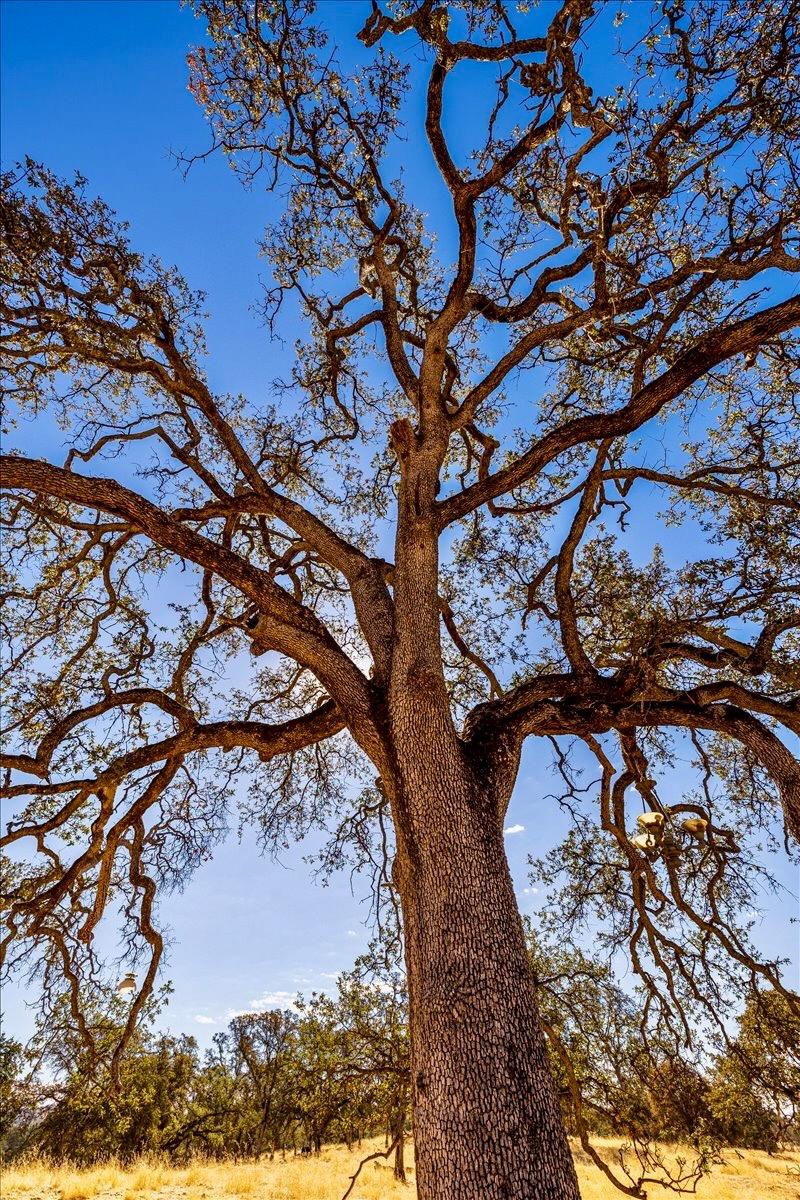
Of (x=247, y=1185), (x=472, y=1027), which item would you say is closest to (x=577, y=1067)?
(x=472, y=1027)

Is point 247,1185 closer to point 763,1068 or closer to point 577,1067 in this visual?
point 577,1067

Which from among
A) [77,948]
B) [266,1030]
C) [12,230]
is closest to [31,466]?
[12,230]

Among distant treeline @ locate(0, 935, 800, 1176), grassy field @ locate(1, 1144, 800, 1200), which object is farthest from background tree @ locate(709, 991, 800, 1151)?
grassy field @ locate(1, 1144, 800, 1200)

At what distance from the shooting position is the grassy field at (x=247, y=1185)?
9.66m

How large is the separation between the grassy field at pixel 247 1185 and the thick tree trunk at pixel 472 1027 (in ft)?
28.0

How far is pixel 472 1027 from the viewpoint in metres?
2.90

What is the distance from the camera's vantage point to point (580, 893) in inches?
299

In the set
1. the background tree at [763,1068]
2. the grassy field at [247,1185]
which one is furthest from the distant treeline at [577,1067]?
the grassy field at [247,1185]

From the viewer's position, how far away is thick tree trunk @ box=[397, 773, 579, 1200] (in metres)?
2.55

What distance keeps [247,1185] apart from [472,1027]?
13.0 metres

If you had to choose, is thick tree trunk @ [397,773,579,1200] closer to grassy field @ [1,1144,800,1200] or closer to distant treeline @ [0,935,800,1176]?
distant treeline @ [0,935,800,1176]

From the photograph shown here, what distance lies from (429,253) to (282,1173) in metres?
19.0

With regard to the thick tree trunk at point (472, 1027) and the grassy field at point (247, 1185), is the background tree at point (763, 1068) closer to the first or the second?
the grassy field at point (247, 1185)

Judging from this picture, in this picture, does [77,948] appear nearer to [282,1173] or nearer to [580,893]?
[580,893]
